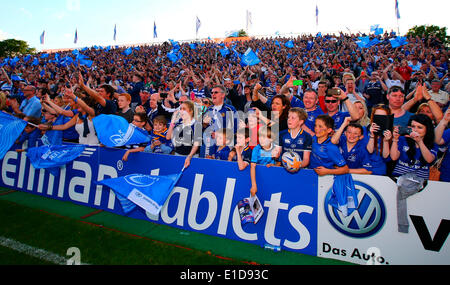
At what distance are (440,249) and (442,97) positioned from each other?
4.68 m

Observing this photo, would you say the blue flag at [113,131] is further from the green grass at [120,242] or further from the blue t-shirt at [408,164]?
the blue t-shirt at [408,164]

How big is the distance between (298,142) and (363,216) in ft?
4.18

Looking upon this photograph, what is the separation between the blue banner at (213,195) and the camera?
3.64 m

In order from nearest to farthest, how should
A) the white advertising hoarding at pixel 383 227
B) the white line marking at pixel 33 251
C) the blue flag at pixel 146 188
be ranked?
the white advertising hoarding at pixel 383 227 < the white line marking at pixel 33 251 < the blue flag at pixel 146 188

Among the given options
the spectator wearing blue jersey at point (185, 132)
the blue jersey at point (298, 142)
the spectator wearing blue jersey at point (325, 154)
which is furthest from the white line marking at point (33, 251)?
the spectator wearing blue jersey at point (325, 154)

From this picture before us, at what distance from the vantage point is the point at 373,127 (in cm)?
355

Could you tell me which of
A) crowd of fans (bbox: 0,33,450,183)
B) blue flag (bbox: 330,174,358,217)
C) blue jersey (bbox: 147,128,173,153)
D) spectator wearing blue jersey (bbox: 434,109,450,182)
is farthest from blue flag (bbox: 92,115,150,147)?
spectator wearing blue jersey (bbox: 434,109,450,182)

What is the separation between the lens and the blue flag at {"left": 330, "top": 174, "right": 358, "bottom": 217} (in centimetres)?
332

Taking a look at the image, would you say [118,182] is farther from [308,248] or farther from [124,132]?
[308,248]

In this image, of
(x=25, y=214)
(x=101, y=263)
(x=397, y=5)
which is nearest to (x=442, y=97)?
(x=101, y=263)

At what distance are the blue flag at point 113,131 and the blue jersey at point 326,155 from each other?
3104 mm

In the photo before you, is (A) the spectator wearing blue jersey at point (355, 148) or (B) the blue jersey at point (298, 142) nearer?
(A) the spectator wearing blue jersey at point (355, 148)

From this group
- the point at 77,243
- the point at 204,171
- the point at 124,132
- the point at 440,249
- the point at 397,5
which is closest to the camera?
the point at 440,249
